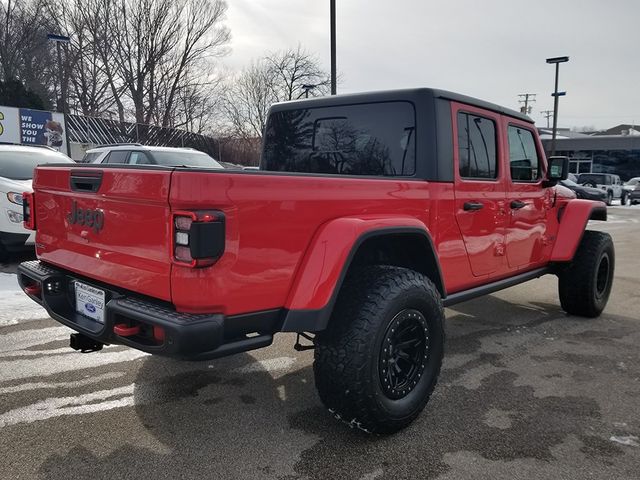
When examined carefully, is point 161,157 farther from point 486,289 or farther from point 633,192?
point 633,192

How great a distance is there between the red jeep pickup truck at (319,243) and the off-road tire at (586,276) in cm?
123

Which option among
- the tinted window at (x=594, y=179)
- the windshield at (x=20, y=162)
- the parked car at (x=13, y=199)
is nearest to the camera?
the parked car at (x=13, y=199)

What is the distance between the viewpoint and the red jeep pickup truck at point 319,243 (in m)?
2.14

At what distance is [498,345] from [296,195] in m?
2.79

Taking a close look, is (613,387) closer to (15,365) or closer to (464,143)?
(464,143)

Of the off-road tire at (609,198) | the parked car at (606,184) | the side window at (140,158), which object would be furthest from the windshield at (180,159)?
the parked car at (606,184)

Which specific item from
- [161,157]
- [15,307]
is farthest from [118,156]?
[15,307]

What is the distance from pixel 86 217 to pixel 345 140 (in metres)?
1.79

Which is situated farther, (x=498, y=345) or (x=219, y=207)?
(x=498, y=345)

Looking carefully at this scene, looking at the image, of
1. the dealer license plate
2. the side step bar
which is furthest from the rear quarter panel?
the side step bar

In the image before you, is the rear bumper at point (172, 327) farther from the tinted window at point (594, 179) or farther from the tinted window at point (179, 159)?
the tinted window at point (594, 179)

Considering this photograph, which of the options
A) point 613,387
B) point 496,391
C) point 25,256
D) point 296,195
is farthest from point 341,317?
point 25,256

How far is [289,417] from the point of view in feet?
9.68

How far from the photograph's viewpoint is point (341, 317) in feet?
8.50
